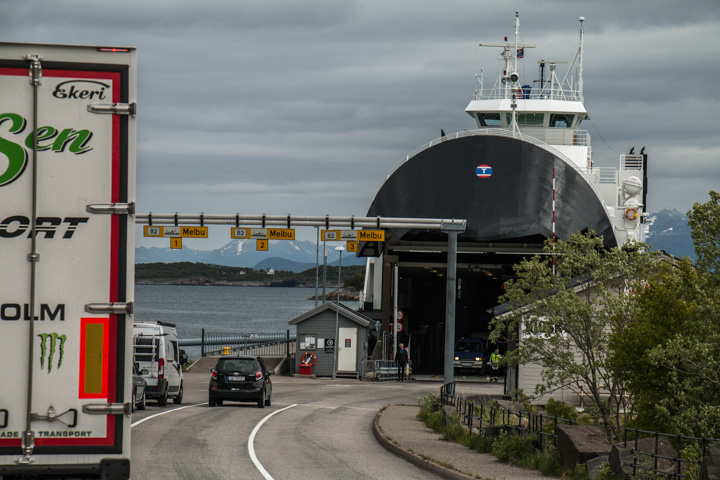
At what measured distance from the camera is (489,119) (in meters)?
55.8

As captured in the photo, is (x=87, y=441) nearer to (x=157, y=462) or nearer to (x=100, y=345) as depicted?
(x=100, y=345)

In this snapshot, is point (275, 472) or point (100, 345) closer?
point (100, 345)

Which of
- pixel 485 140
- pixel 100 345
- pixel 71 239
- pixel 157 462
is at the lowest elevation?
pixel 157 462

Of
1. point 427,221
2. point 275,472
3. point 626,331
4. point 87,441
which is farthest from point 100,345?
point 427,221

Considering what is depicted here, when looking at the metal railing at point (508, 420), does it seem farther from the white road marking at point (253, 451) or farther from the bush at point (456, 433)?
the white road marking at point (253, 451)

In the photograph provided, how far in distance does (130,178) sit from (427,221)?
2284 centimetres

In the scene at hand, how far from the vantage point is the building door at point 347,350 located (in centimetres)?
4581

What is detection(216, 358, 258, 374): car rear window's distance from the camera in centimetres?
2739

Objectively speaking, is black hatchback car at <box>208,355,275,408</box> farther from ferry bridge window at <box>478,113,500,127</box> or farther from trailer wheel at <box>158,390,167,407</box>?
ferry bridge window at <box>478,113,500,127</box>

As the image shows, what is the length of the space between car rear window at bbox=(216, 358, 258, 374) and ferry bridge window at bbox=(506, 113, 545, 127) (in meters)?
31.5

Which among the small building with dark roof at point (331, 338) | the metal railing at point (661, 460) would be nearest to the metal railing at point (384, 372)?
the small building with dark roof at point (331, 338)

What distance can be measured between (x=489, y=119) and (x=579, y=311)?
128 ft

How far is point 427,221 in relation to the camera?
30688 mm

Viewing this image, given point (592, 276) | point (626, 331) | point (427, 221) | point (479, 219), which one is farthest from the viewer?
point (479, 219)
